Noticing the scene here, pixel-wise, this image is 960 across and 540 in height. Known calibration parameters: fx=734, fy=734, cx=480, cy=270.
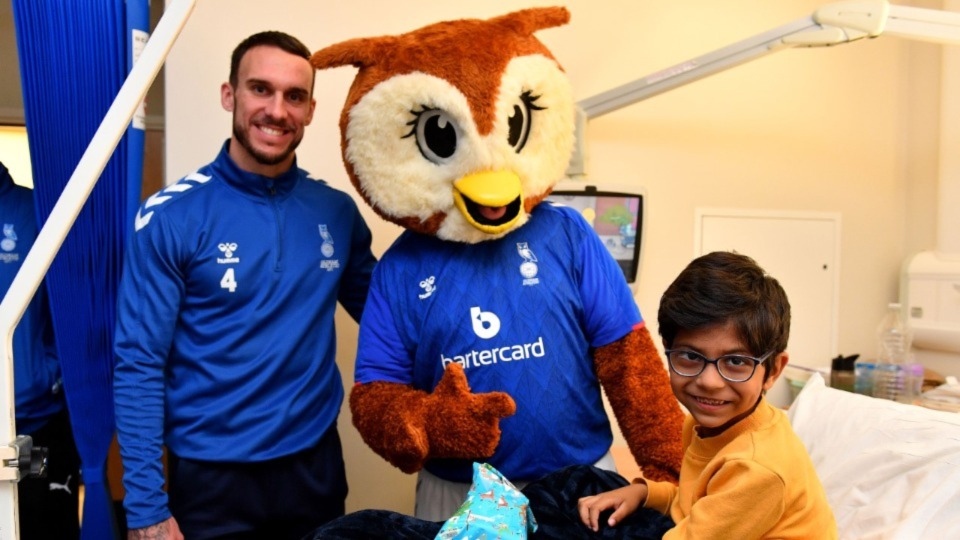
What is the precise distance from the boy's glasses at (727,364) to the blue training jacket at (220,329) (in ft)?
2.59

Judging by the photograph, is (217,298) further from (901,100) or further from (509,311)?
(901,100)

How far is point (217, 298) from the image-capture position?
1.43 metres

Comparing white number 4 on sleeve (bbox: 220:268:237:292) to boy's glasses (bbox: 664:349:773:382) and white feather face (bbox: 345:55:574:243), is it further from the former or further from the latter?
boy's glasses (bbox: 664:349:773:382)

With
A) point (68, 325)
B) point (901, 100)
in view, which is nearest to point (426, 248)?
point (68, 325)

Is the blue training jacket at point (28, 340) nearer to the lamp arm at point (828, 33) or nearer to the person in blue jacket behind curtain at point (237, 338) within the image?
the person in blue jacket behind curtain at point (237, 338)

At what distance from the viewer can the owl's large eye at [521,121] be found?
1.31 metres

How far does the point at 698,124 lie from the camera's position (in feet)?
7.61

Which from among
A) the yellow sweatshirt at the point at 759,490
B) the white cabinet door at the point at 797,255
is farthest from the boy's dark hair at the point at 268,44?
the white cabinet door at the point at 797,255

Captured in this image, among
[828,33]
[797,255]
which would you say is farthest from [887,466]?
[797,255]

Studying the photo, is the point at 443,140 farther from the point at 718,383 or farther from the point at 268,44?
the point at 718,383

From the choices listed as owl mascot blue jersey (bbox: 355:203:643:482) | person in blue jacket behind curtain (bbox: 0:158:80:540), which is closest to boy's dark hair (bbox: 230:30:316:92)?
owl mascot blue jersey (bbox: 355:203:643:482)

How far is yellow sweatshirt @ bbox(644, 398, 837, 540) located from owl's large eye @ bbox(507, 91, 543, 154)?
23.9 inches

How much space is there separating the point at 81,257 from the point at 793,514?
4.24 feet

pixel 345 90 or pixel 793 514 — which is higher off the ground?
pixel 345 90
